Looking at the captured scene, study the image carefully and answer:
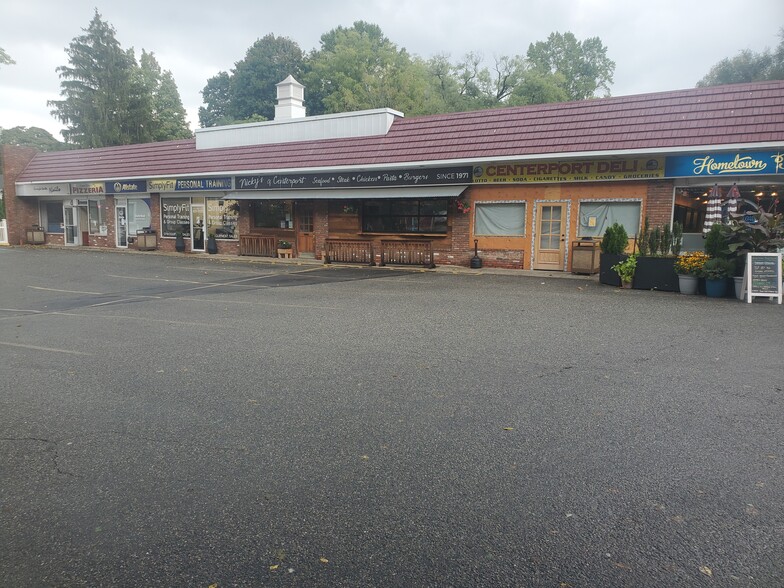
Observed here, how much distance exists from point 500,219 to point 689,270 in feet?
21.6

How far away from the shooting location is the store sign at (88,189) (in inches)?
1047

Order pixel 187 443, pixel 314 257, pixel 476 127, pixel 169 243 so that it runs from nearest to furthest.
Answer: pixel 187 443, pixel 476 127, pixel 314 257, pixel 169 243

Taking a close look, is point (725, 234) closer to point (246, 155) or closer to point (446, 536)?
point (446, 536)

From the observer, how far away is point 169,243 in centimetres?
2534

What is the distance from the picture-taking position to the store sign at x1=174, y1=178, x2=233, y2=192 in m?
22.9

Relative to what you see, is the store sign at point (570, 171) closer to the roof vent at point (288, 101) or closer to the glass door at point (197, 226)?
the roof vent at point (288, 101)

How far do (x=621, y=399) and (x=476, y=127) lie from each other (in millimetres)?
14573

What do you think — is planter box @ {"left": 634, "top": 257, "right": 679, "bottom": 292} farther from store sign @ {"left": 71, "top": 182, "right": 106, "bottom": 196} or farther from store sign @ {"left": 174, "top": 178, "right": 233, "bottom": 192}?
store sign @ {"left": 71, "top": 182, "right": 106, "bottom": 196}

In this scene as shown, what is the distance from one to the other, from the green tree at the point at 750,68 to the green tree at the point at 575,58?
51.2ft

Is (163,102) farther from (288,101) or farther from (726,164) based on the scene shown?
(726,164)

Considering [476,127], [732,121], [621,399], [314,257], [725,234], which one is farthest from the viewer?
[314,257]

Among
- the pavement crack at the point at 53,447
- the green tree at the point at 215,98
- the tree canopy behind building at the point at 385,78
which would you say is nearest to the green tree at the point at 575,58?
the tree canopy behind building at the point at 385,78

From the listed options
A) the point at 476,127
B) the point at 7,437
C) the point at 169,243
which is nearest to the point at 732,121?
the point at 476,127

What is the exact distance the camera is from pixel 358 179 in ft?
64.4
